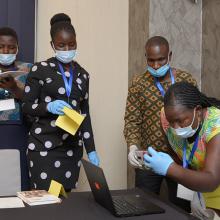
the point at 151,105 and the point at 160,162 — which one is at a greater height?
the point at 151,105

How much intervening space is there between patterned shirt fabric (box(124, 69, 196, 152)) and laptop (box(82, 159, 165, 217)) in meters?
0.91

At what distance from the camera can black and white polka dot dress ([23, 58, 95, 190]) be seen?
2420 millimetres

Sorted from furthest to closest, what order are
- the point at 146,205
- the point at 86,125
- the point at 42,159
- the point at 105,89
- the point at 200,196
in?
the point at 105,89 → the point at 86,125 → the point at 42,159 → the point at 200,196 → the point at 146,205

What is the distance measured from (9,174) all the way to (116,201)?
0.72 meters

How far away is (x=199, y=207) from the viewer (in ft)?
5.72

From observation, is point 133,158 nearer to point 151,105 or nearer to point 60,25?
point 151,105

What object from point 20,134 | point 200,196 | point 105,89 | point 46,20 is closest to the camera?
point 200,196

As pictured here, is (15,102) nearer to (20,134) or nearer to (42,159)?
(20,134)

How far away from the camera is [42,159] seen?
242 centimetres

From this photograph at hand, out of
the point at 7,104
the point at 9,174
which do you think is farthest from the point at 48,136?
the point at 9,174

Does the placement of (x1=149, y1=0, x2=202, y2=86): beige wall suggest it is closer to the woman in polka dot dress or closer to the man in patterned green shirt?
the man in patterned green shirt

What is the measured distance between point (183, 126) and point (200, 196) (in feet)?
1.14

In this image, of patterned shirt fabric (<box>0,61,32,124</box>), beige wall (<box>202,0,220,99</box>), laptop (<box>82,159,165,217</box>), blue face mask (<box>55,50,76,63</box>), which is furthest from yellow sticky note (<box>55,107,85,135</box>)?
beige wall (<box>202,0,220,99</box>)

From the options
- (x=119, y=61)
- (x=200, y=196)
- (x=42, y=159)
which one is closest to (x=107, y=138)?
(x=119, y=61)
